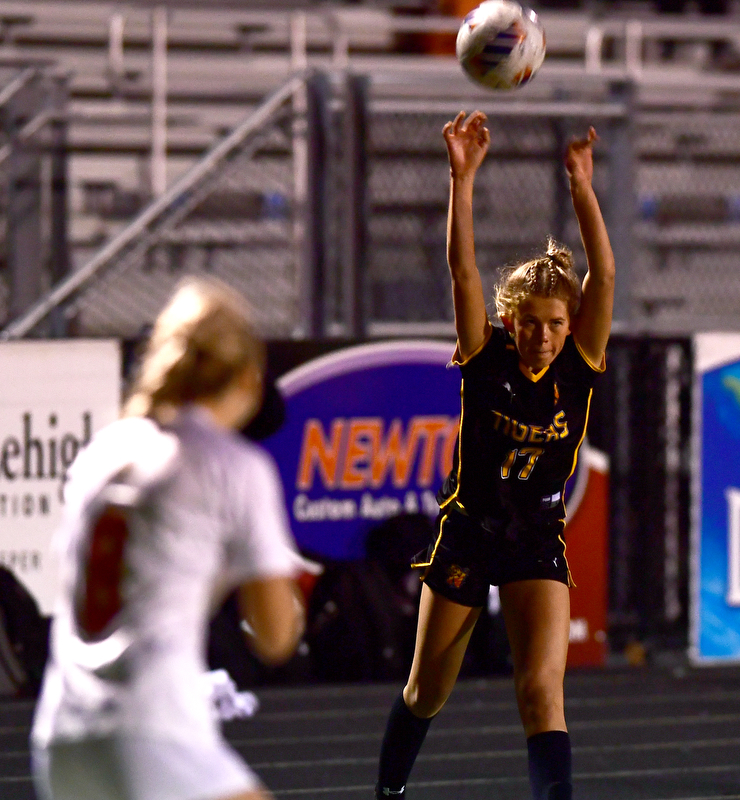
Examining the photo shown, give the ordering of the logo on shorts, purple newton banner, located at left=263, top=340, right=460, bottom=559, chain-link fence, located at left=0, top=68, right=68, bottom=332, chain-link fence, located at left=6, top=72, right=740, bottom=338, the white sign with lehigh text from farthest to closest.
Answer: chain-link fence, located at left=0, top=68, right=68, bottom=332, chain-link fence, located at left=6, top=72, right=740, bottom=338, purple newton banner, located at left=263, top=340, right=460, bottom=559, the white sign with lehigh text, the logo on shorts

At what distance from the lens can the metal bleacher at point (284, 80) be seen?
11.1 meters

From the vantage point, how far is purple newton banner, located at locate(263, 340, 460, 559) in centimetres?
809

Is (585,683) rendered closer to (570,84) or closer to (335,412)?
(335,412)

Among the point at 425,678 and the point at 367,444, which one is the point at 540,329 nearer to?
the point at 425,678

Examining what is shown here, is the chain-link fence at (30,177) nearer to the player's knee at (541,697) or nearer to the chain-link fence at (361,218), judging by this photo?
the chain-link fence at (361,218)

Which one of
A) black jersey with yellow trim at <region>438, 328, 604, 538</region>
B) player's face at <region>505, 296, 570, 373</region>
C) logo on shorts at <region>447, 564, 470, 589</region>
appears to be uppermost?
player's face at <region>505, 296, 570, 373</region>

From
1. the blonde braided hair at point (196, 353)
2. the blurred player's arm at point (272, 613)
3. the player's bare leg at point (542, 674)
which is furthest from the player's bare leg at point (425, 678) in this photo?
the blonde braided hair at point (196, 353)

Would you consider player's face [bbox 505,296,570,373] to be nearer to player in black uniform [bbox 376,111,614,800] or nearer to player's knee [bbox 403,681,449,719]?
player in black uniform [bbox 376,111,614,800]

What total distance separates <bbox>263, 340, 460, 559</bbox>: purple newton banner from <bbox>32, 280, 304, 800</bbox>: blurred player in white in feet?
18.3

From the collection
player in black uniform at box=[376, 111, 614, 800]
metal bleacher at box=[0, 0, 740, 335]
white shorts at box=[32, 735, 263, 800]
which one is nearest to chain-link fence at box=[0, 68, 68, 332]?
metal bleacher at box=[0, 0, 740, 335]

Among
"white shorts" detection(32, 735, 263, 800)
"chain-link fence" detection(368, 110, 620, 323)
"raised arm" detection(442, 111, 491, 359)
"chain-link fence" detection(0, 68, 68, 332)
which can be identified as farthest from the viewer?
"chain-link fence" detection(0, 68, 68, 332)

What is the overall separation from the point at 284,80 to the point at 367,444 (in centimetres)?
359

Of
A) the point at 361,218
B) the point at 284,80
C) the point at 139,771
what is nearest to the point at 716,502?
the point at 361,218

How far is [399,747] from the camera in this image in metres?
4.42
